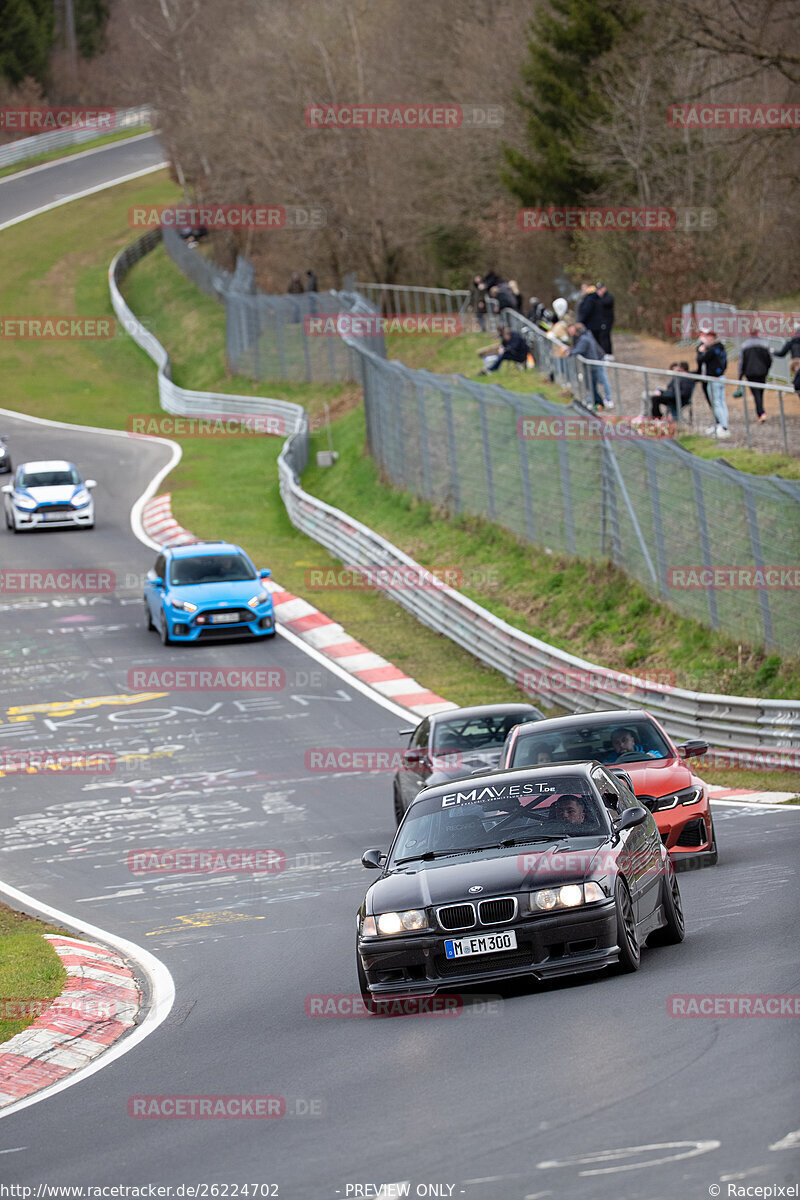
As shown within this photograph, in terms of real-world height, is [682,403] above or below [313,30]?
below

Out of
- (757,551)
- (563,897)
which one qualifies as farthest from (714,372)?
(563,897)

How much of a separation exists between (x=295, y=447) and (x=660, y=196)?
12.3 metres

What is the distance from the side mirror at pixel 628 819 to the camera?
32.5 feet

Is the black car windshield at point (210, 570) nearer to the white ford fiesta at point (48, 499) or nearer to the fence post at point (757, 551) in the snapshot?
→ the white ford fiesta at point (48, 499)

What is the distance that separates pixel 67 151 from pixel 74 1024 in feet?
315

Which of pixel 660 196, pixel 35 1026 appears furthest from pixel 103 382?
pixel 35 1026

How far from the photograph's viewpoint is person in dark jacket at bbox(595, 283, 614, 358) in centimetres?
3162

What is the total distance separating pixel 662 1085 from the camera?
7.04m

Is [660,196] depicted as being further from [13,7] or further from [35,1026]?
[13,7]

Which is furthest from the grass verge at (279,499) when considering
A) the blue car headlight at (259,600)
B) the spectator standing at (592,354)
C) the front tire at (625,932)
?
the front tire at (625,932)

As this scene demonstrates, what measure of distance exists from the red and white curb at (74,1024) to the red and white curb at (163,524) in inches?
919

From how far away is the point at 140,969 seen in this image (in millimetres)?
12312

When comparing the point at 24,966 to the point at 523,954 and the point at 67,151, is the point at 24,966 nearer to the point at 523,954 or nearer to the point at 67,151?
the point at 523,954

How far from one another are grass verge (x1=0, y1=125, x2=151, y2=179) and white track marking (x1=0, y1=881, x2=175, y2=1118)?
8582 centimetres
